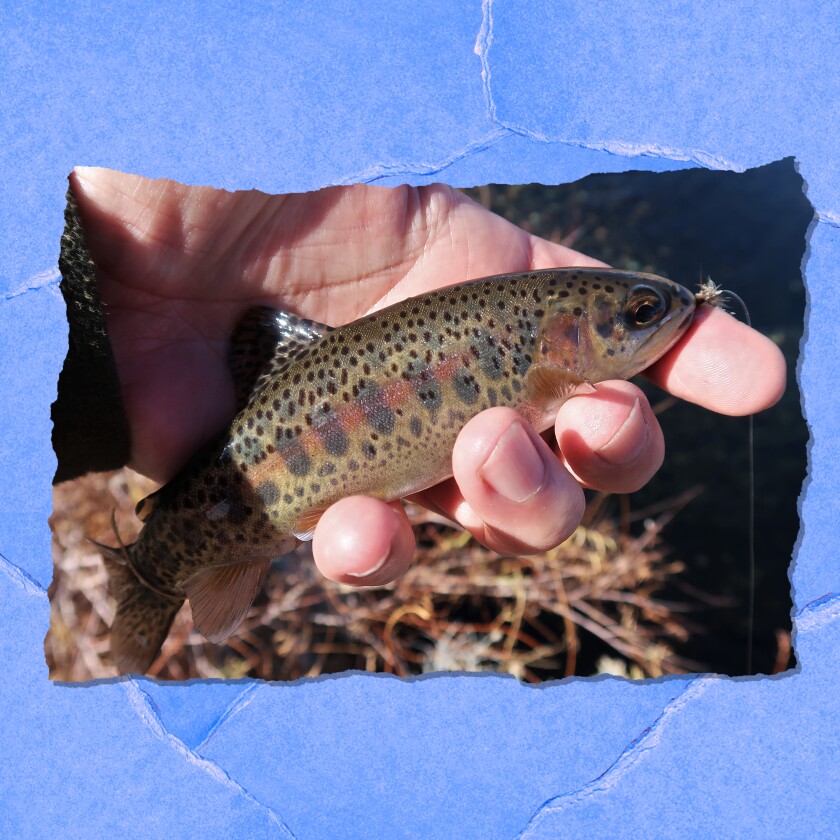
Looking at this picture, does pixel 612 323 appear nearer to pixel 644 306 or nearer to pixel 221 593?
pixel 644 306

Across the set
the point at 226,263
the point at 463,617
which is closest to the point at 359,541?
the point at 226,263

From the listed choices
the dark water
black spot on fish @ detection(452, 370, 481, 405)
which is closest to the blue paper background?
black spot on fish @ detection(452, 370, 481, 405)

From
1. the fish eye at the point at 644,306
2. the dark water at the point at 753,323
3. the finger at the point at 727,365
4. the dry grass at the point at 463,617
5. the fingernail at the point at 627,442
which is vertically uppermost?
the fish eye at the point at 644,306

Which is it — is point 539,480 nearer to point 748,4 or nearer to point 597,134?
point 597,134

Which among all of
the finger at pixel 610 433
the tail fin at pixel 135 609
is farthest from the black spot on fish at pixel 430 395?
the tail fin at pixel 135 609

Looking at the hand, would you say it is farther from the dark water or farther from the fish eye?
the dark water

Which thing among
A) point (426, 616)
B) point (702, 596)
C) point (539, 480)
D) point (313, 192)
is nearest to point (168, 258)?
point (313, 192)

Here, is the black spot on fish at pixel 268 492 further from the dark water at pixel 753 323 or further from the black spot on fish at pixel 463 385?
the dark water at pixel 753 323
